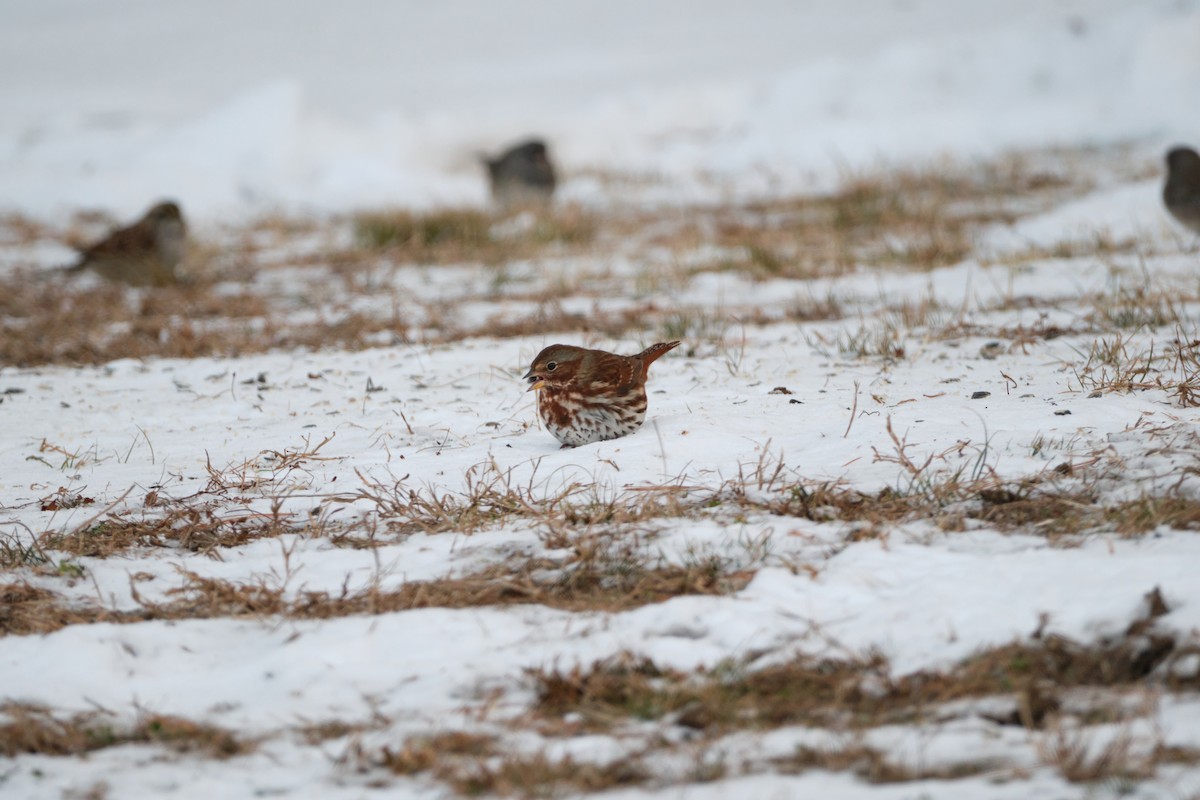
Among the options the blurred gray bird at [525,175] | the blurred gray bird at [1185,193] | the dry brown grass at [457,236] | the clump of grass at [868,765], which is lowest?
the clump of grass at [868,765]

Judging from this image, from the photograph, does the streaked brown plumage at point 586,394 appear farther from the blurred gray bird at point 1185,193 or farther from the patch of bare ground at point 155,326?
the blurred gray bird at point 1185,193

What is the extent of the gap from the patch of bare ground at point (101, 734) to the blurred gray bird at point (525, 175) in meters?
11.6

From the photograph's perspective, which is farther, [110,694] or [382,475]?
[382,475]

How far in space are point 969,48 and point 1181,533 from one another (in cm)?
1737

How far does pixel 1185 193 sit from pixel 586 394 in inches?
236

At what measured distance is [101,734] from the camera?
8.34ft

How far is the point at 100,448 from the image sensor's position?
470cm

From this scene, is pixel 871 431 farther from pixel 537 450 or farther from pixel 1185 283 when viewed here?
pixel 1185 283

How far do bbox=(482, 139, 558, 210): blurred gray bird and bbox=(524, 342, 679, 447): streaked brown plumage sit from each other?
31.8ft

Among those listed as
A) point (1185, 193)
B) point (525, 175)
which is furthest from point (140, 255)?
point (1185, 193)

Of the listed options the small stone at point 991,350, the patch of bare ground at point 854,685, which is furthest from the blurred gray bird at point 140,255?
the patch of bare ground at point 854,685

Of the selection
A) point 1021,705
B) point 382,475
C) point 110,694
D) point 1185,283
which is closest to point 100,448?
point 382,475

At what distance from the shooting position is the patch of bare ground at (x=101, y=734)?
2.48m

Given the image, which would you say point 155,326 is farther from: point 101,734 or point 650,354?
point 101,734
